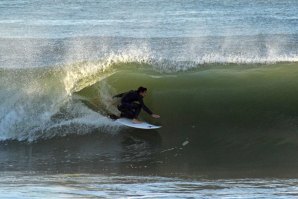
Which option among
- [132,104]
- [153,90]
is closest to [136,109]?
[132,104]

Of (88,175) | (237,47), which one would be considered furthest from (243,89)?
(237,47)

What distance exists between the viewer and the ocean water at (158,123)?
426 inches

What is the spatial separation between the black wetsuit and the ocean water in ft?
1.52

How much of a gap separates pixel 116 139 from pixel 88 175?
7.87 ft

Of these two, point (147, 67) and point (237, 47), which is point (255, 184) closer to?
point (147, 67)

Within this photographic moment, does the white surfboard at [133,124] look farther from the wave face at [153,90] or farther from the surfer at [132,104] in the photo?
the wave face at [153,90]

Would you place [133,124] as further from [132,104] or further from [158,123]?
[158,123]

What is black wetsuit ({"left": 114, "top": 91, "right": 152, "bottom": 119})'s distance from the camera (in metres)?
14.0

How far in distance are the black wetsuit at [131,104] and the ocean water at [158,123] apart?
0.46m

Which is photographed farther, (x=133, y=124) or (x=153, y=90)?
(x=153, y=90)

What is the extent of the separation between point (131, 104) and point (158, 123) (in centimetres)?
109

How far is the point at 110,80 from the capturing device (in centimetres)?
1686

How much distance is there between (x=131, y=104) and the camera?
46.2 feet

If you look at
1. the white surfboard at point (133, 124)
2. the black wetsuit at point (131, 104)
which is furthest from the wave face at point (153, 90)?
the black wetsuit at point (131, 104)
